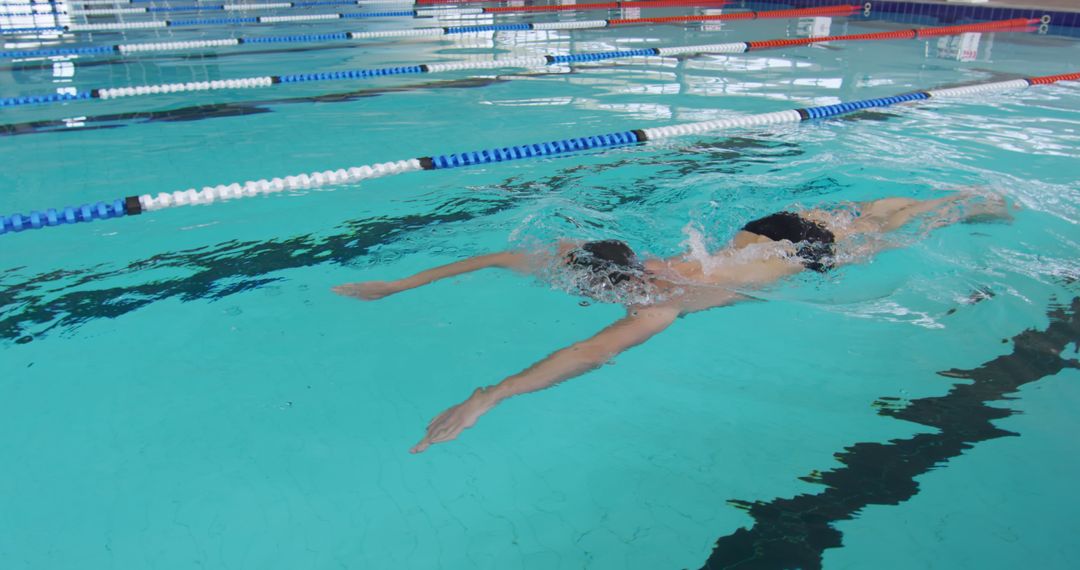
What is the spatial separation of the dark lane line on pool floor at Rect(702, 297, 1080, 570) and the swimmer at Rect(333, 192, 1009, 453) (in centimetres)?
75

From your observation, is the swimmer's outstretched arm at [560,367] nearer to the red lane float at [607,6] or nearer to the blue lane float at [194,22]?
the blue lane float at [194,22]

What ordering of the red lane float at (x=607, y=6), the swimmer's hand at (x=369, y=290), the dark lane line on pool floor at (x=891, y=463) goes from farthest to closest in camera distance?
the red lane float at (x=607, y=6) → the swimmer's hand at (x=369, y=290) → the dark lane line on pool floor at (x=891, y=463)

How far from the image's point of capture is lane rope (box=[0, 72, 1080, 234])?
390 cm

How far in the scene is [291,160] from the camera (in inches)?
196

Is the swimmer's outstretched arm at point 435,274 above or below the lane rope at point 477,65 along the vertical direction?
below

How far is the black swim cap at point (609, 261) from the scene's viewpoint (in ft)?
9.17

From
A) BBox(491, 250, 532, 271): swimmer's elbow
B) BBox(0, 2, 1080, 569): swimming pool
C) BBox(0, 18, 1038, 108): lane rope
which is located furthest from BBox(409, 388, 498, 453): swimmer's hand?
BBox(0, 18, 1038, 108): lane rope

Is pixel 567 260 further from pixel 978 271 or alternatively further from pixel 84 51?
pixel 84 51

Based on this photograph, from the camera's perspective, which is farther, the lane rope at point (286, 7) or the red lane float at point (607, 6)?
the red lane float at point (607, 6)

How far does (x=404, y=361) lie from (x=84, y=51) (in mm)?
9490

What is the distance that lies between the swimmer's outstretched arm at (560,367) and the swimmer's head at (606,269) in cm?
13

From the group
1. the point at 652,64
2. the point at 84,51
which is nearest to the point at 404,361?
the point at 652,64

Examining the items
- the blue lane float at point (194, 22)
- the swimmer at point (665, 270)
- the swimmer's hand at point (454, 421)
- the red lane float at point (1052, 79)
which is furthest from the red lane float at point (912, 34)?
the swimmer's hand at point (454, 421)

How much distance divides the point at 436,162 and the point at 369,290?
2040 mm
